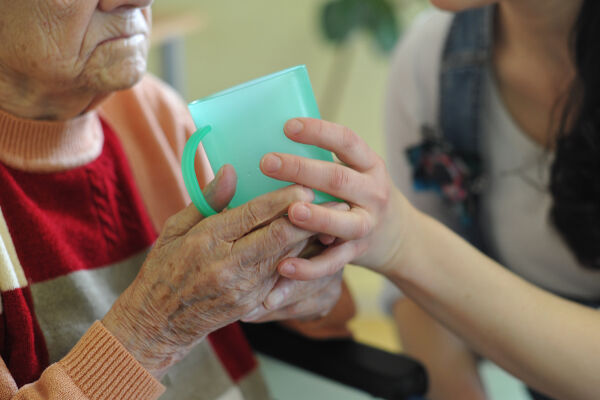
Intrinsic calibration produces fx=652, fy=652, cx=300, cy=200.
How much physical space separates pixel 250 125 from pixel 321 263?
19 cm

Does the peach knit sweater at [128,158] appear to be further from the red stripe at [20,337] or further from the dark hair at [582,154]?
the dark hair at [582,154]

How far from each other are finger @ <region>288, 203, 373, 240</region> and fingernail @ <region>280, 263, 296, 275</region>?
0.06m

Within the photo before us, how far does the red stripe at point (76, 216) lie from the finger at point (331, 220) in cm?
34

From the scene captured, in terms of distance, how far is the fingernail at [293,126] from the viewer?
2.19 feet

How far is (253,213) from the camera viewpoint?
27.0 inches

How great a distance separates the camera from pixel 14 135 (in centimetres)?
82

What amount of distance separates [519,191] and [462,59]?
0.29m

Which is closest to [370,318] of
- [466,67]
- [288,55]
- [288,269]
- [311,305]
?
A: [288,55]

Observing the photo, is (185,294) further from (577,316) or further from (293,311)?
(577,316)

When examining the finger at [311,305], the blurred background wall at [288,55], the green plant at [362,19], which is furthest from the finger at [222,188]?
the blurred background wall at [288,55]

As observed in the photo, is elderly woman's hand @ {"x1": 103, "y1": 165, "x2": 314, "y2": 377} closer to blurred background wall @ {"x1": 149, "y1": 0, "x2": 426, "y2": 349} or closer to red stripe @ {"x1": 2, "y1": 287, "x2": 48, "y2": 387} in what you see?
red stripe @ {"x1": 2, "y1": 287, "x2": 48, "y2": 387}

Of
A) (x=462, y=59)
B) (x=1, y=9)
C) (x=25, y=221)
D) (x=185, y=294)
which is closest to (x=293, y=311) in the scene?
(x=185, y=294)

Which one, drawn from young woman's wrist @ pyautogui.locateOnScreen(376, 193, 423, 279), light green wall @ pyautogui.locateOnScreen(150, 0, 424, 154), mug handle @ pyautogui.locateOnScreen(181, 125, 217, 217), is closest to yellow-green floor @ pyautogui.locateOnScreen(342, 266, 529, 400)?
light green wall @ pyautogui.locateOnScreen(150, 0, 424, 154)

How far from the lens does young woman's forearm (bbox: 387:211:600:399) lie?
90cm
